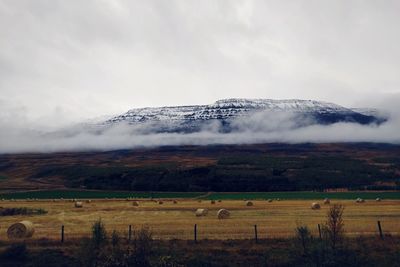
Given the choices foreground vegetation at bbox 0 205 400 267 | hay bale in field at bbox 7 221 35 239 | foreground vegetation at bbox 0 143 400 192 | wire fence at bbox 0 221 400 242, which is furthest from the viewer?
foreground vegetation at bbox 0 143 400 192

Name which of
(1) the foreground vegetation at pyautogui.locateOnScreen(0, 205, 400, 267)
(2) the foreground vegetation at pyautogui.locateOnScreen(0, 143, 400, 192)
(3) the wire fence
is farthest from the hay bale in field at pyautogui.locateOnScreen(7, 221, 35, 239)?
(2) the foreground vegetation at pyautogui.locateOnScreen(0, 143, 400, 192)

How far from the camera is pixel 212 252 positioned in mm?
30375

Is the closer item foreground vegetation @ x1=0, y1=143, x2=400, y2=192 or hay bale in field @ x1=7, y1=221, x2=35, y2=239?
hay bale in field @ x1=7, y1=221, x2=35, y2=239

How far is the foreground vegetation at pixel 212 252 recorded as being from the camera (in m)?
27.3

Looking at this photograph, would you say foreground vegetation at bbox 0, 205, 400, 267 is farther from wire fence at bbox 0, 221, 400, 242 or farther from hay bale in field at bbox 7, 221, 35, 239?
hay bale in field at bbox 7, 221, 35, 239

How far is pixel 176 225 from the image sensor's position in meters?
41.9

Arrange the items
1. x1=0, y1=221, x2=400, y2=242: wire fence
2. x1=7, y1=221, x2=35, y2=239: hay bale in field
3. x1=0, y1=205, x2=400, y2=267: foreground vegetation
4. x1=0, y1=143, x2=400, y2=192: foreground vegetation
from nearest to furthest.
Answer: x1=0, y1=205, x2=400, y2=267: foreground vegetation, x1=0, y1=221, x2=400, y2=242: wire fence, x1=7, y1=221, x2=35, y2=239: hay bale in field, x1=0, y1=143, x2=400, y2=192: foreground vegetation

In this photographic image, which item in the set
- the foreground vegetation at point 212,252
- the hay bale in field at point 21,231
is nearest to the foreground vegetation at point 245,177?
the foreground vegetation at point 212,252

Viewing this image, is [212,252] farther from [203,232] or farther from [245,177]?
[245,177]

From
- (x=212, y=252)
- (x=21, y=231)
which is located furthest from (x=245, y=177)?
(x=212, y=252)

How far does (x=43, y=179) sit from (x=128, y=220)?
501 feet

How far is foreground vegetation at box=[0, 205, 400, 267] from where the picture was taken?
2734cm

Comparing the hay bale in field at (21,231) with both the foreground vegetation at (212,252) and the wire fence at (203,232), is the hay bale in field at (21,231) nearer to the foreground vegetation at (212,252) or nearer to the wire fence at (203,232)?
the wire fence at (203,232)

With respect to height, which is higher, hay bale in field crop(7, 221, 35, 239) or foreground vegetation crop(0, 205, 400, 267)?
hay bale in field crop(7, 221, 35, 239)
